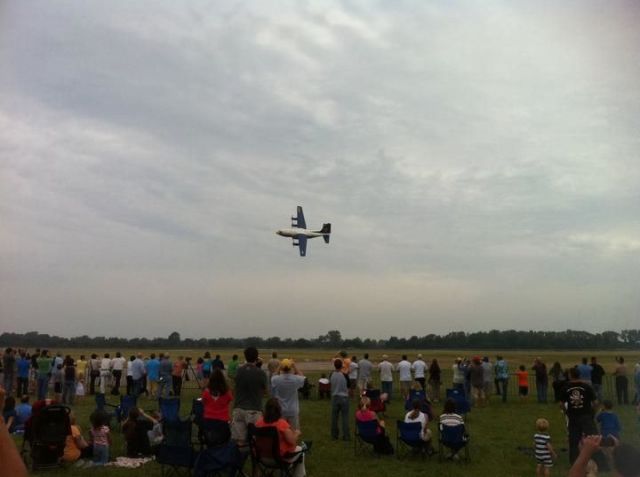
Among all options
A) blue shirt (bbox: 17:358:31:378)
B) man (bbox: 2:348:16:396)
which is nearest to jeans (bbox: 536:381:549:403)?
blue shirt (bbox: 17:358:31:378)

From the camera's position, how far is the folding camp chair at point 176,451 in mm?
8211

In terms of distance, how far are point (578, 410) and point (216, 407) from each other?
4979 millimetres

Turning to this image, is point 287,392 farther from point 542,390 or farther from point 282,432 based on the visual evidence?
point 542,390

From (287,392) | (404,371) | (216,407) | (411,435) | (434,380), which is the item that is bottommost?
(411,435)

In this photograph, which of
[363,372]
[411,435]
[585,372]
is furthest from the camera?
[363,372]

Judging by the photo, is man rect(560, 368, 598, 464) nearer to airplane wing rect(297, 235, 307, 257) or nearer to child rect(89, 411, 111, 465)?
child rect(89, 411, 111, 465)

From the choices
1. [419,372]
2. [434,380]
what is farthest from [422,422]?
[419,372]

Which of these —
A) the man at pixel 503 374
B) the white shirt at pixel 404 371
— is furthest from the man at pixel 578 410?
the man at pixel 503 374

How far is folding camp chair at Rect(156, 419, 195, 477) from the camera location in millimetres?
8211

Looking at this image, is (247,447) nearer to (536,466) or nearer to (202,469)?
(202,469)

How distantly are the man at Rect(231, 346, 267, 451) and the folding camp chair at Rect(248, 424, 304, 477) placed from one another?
0.83m

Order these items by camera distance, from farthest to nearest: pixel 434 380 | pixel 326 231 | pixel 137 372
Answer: pixel 326 231 → pixel 434 380 → pixel 137 372

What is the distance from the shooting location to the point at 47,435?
880 cm

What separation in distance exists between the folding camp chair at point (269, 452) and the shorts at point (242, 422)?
793 millimetres
